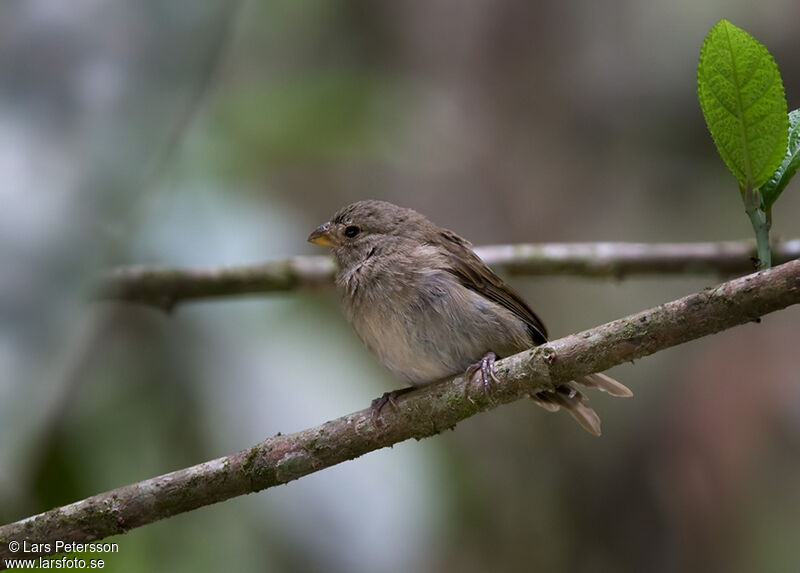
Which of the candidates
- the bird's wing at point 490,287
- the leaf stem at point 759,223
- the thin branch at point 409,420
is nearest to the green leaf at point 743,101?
the leaf stem at point 759,223

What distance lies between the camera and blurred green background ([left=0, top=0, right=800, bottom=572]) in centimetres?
125

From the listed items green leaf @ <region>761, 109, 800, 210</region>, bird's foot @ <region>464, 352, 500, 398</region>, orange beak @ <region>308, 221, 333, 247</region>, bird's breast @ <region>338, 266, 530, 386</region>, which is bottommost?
bird's foot @ <region>464, 352, 500, 398</region>

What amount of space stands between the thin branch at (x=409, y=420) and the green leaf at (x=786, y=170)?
0.79ft

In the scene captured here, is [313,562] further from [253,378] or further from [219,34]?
[219,34]

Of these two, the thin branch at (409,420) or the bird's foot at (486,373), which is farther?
the bird's foot at (486,373)

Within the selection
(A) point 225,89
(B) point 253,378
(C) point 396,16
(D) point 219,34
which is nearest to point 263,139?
(A) point 225,89

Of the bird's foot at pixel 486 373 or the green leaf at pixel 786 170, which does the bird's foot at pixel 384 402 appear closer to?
the bird's foot at pixel 486 373

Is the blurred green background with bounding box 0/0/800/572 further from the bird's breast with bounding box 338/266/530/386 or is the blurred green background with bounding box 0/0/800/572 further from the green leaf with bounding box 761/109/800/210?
the green leaf with bounding box 761/109/800/210

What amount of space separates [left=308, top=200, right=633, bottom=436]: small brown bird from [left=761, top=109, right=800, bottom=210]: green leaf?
1.24 metres

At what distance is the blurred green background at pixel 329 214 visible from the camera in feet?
4.12

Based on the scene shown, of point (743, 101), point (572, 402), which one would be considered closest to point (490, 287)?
point (572, 402)

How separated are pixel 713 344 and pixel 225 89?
4123 mm

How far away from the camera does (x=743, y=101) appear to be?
2.07 metres

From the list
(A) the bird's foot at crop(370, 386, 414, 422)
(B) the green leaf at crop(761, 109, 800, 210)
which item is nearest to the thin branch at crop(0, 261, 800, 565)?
(A) the bird's foot at crop(370, 386, 414, 422)
